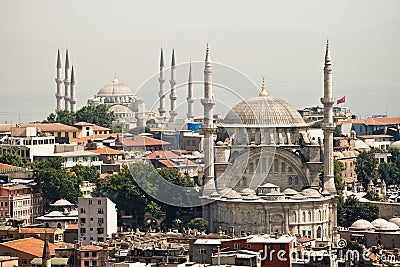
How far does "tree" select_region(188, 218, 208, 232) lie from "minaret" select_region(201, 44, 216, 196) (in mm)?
1525

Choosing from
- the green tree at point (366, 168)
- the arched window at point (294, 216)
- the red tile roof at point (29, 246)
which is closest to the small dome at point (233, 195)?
the arched window at point (294, 216)

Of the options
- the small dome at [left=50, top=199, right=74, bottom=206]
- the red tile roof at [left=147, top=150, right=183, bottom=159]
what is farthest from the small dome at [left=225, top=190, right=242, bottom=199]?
the red tile roof at [left=147, top=150, right=183, bottom=159]

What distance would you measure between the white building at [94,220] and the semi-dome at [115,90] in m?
68.0

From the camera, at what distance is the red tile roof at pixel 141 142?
7919 centimetres

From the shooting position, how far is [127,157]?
77.6 meters

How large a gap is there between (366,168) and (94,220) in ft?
99.1

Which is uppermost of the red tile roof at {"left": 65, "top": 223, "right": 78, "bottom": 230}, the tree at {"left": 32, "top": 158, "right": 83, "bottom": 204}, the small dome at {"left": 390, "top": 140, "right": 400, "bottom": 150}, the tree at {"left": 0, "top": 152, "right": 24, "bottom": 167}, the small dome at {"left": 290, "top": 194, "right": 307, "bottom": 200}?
the small dome at {"left": 390, "top": 140, "right": 400, "bottom": 150}

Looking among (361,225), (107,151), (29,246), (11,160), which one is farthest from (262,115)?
(107,151)

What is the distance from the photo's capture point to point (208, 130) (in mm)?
63375

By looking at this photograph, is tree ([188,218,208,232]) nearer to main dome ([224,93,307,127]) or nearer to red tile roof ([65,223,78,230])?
red tile roof ([65,223,78,230])

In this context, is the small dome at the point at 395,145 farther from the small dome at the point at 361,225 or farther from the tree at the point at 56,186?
the small dome at the point at 361,225

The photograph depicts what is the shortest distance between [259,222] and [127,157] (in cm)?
1902

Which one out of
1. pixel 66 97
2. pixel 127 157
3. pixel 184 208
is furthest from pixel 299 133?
pixel 66 97

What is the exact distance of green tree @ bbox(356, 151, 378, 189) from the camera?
276ft
